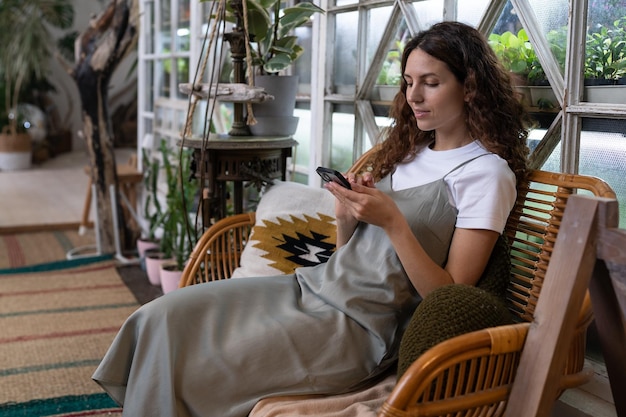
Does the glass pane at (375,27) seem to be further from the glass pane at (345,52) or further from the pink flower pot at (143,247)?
the pink flower pot at (143,247)

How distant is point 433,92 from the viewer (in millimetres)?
1486

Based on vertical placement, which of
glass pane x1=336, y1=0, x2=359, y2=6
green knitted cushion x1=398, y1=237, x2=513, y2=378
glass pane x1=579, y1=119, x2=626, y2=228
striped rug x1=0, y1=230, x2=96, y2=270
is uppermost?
glass pane x1=336, y1=0, x2=359, y2=6

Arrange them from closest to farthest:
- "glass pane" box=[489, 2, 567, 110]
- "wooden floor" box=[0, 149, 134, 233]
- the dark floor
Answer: "glass pane" box=[489, 2, 567, 110], the dark floor, "wooden floor" box=[0, 149, 134, 233]

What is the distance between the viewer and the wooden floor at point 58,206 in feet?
5.11

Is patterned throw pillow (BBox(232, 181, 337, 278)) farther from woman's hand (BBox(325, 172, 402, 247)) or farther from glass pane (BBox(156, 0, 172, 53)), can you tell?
glass pane (BBox(156, 0, 172, 53))

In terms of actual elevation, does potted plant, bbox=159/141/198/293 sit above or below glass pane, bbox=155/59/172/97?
below

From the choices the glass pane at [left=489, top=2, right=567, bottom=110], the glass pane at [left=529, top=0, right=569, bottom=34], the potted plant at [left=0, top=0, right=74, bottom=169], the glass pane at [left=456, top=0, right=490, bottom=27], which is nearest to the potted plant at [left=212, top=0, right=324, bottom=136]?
the glass pane at [left=456, top=0, right=490, bottom=27]

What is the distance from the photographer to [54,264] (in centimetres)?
405

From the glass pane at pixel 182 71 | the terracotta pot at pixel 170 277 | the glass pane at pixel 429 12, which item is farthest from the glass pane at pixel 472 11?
the glass pane at pixel 182 71

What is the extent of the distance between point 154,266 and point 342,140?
5.20 feet

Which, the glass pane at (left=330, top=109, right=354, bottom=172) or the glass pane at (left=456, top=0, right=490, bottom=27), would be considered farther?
the glass pane at (left=330, top=109, right=354, bottom=172)

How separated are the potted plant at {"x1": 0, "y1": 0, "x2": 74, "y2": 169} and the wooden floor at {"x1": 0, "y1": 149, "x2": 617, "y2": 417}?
595 millimetres

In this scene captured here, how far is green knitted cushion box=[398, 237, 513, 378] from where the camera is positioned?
1208 millimetres

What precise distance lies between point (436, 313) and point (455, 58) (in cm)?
54
